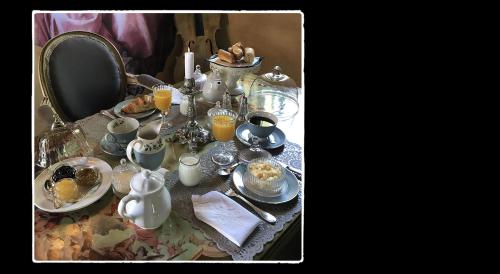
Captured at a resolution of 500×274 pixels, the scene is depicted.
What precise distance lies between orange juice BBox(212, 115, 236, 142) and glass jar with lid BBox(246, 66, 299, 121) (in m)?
0.32

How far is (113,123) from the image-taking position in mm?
895

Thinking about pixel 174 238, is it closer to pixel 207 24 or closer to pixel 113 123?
pixel 113 123

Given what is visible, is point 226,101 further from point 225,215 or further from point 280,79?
point 225,215

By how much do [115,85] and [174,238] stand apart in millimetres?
770

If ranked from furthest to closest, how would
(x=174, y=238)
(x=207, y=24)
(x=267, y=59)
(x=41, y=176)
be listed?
(x=267, y=59) < (x=207, y=24) < (x=41, y=176) < (x=174, y=238)

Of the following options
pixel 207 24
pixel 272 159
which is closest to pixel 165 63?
pixel 207 24

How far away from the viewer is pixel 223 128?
→ 0.92m

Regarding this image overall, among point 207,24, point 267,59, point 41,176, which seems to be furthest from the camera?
point 267,59

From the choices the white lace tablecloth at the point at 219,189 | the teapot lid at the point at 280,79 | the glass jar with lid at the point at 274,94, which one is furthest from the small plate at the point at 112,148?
the teapot lid at the point at 280,79

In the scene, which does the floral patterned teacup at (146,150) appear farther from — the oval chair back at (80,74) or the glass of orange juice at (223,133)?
the oval chair back at (80,74)

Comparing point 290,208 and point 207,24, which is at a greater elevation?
point 207,24

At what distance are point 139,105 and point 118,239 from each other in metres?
0.48

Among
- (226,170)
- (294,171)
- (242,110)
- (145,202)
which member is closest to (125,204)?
(145,202)

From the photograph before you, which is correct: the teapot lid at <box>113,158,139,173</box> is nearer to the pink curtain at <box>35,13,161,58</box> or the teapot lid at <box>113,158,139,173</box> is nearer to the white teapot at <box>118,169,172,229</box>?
the white teapot at <box>118,169,172,229</box>
